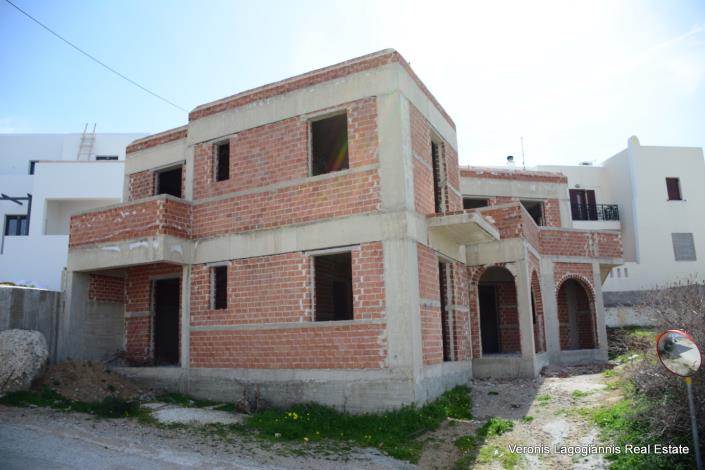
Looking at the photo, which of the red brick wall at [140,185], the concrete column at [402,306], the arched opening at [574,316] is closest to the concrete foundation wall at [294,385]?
the concrete column at [402,306]

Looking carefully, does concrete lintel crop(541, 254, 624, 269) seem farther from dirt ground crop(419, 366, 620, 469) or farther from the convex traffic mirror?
the convex traffic mirror

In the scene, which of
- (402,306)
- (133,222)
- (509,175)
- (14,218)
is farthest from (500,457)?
(14,218)

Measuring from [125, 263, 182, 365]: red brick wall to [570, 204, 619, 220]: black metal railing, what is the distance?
75.9ft

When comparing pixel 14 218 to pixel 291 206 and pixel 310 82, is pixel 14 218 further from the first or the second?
pixel 310 82

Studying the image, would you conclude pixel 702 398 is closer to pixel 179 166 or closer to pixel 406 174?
pixel 406 174

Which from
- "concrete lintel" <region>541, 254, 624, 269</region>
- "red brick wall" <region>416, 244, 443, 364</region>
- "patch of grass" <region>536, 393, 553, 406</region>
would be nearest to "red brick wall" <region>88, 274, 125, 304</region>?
"red brick wall" <region>416, 244, 443, 364</region>

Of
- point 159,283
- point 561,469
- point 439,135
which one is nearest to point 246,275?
point 159,283

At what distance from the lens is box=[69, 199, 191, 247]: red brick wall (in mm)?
11984

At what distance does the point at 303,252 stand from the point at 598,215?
2329cm

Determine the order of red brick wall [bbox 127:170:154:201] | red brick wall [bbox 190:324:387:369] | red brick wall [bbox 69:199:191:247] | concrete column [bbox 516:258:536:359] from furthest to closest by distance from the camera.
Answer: red brick wall [bbox 127:170:154:201] < concrete column [bbox 516:258:536:359] < red brick wall [bbox 69:199:191:247] < red brick wall [bbox 190:324:387:369]

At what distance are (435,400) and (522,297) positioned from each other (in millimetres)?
4931

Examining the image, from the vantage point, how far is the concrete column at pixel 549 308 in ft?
55.5

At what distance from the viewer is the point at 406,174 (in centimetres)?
1036

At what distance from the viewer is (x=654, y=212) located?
2827cm
